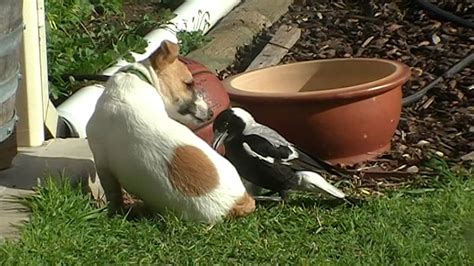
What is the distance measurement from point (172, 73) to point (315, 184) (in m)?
0.83

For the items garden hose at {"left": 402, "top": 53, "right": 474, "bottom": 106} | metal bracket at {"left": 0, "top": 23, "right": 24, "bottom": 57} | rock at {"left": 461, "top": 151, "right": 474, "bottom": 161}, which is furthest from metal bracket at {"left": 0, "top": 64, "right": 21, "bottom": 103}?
garden hose at {"left": 402, "top": 53, "right": 474, "bottom": 106}

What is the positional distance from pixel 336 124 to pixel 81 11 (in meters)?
2.39

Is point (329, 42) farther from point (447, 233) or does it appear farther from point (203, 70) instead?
point (447, 233)

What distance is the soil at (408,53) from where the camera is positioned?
623 cm

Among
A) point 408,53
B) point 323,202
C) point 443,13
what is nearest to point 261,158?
point 323,202

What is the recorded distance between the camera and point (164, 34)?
7371 mm

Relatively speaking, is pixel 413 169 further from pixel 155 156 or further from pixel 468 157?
pixel 155 156

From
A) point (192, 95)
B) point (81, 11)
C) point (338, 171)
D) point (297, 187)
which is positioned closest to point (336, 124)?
point (338, 171)

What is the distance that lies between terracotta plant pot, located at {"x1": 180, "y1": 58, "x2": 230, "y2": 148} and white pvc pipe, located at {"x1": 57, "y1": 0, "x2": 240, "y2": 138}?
0.71 meters

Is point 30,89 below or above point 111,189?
above

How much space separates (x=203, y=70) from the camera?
223 inches

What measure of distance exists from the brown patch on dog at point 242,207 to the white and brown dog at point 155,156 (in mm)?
15

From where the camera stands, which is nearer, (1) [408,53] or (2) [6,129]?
(2) [6,129]

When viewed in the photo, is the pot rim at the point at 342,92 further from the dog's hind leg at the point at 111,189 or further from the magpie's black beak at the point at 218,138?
the dog's hind leg at the point at 111,189
